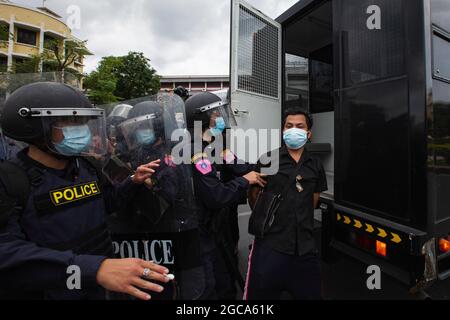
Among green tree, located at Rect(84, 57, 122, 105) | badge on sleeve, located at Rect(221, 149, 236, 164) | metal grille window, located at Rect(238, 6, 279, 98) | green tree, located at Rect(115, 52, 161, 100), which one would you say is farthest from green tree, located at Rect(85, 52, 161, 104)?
badge on sleeve, located at Rect(221, 149, 236, 164)

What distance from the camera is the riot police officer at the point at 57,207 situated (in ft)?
3.04

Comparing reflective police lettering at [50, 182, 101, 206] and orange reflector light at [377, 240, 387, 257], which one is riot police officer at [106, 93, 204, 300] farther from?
orange reflector light at [377, 240, 387, 257]

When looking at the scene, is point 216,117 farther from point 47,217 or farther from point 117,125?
point 47,217

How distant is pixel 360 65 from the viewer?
6.71ft

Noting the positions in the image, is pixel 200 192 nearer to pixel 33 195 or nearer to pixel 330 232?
pixel 33 195

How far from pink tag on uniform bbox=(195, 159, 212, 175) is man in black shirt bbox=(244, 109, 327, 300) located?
459 millimetres

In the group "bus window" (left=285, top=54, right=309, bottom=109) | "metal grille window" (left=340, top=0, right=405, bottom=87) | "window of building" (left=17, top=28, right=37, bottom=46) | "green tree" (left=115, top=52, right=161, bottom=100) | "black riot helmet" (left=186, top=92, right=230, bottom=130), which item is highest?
"window of building" (left=17, top=28, right=37, bottom=46)

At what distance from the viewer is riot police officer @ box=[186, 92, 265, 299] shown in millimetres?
1778

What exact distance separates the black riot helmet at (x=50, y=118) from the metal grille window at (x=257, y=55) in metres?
2.09

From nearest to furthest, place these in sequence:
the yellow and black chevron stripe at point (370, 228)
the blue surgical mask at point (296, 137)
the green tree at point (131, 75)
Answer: the yellow and black chevron stripe at point (370, 228)
the blue surgical mask at point (296, 137)
the green tree at point (131, 75)

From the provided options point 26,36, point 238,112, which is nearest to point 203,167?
point 238,112

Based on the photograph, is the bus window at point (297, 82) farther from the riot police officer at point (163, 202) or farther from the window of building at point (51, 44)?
the window of building at point (51, 44)

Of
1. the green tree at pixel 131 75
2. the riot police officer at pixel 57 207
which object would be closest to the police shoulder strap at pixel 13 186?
the riot police officer at pixel 57 207
